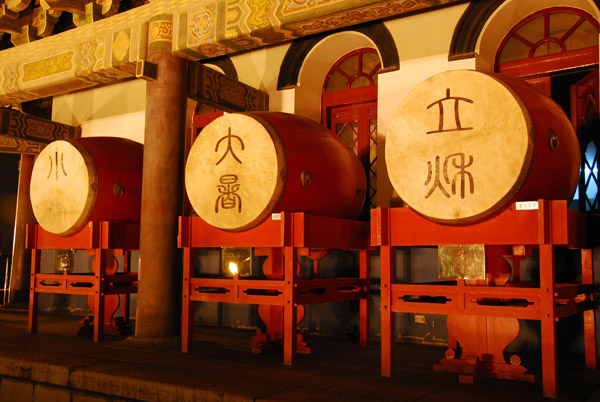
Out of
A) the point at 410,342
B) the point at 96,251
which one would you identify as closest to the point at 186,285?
the point at 96,251

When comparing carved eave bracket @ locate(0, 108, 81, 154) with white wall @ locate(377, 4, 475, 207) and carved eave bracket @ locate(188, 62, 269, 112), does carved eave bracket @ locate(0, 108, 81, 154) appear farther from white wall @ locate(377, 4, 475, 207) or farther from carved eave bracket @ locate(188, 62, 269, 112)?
white wall @ locate(377, 4, 475, 207)

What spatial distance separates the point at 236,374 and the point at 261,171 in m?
1.19

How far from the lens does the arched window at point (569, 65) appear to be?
4059 mm

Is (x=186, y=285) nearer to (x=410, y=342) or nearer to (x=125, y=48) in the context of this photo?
(x=410, y=342)

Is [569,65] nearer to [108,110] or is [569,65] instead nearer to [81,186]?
[81,186]

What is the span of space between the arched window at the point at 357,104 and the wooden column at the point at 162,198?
148cm

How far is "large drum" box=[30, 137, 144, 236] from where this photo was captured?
15.0ft

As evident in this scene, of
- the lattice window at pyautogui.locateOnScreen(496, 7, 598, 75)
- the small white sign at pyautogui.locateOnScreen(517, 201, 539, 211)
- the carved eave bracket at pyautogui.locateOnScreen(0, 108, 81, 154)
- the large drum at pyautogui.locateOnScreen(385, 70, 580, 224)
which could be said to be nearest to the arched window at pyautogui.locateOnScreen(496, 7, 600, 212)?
the lattice window at pyautogui.locateOnScreen(496, 7, 598, 75)

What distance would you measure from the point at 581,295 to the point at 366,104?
2448mm

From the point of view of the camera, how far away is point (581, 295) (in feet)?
11.4

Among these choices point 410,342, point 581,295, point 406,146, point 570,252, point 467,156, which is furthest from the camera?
point 410,342

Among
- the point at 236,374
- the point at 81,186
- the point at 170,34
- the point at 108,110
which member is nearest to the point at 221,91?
the point at 170,34

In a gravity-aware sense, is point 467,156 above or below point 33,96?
below

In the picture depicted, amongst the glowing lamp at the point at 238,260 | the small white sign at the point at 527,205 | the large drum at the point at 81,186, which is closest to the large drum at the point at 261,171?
the glowing lamp at the point at 238,260
